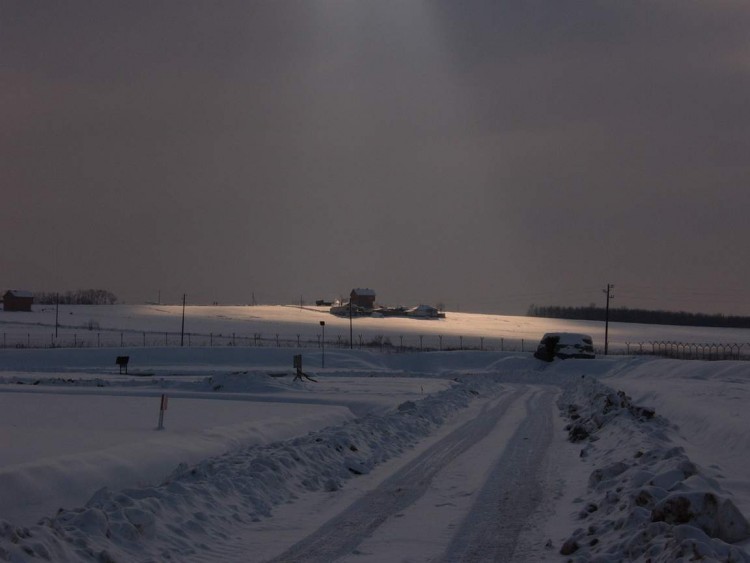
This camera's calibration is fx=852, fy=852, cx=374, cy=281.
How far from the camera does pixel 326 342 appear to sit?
314ft

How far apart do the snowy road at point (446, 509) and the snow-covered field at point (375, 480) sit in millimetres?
46

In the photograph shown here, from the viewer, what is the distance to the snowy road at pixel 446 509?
9562 millimetres

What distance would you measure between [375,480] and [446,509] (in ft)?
8.98

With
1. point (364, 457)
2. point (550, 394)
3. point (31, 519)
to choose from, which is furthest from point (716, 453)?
point (550, 394)

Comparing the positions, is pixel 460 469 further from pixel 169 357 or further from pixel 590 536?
pixel 169 357

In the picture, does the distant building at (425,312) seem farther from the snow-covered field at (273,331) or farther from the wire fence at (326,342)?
the wire fence at (326,342)

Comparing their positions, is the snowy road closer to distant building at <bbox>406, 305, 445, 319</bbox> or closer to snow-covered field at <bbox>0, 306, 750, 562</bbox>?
snow-covered field at <bbox>0, 306, 750, 562</bbox>

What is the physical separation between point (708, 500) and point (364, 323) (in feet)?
409

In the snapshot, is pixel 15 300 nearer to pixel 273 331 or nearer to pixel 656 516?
pixel 273 331

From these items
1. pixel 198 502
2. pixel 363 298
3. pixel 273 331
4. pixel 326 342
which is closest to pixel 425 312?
pixel 363 298

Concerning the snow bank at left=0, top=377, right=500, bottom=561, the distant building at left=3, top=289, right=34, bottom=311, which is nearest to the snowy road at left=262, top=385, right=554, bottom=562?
the snow bank at left=0, top=377, right=500, bottom=561

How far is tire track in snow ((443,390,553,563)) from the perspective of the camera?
31.4 ft

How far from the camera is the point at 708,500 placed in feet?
29.1

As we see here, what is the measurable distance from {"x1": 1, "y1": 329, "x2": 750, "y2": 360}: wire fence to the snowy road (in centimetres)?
6645
